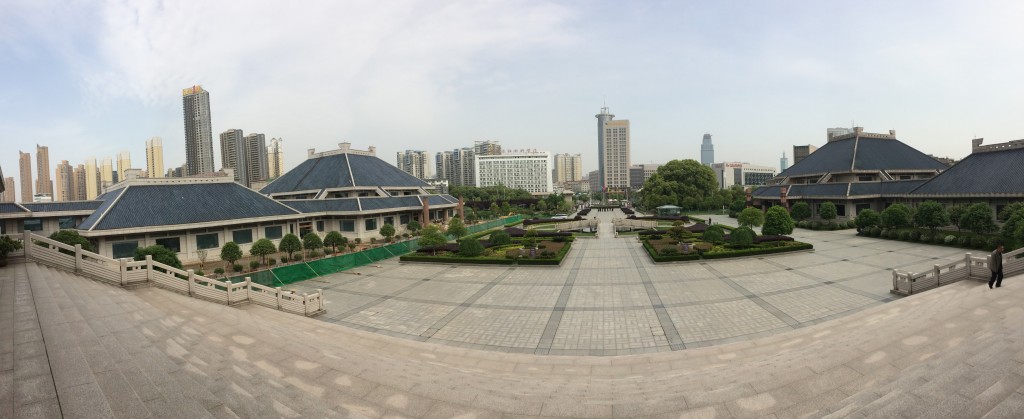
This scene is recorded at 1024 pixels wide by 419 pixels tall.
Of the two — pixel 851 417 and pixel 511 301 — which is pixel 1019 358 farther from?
pixel 511 301

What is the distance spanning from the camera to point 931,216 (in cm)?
2677

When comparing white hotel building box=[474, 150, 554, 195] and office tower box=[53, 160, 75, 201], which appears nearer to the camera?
office tower box=[53, 160, 75, 201]

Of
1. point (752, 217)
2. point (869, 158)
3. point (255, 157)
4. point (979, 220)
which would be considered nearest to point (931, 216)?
point (979, 220)

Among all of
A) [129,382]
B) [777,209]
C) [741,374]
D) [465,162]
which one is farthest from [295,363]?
[465,162]

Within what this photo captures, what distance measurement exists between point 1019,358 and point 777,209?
24.5 meters

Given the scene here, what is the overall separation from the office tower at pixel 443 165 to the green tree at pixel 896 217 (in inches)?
6208

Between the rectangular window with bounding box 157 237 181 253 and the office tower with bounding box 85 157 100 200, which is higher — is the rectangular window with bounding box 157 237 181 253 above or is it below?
below

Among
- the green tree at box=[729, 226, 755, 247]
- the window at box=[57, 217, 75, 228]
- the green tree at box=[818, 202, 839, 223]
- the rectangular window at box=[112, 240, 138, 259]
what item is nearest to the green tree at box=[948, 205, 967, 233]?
the green tree at box=[818, 202, 839, 223]

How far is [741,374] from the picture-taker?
25.5ft

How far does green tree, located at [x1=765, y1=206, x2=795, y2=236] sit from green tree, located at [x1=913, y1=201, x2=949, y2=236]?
8.01 meters

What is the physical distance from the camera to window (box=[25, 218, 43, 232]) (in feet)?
112

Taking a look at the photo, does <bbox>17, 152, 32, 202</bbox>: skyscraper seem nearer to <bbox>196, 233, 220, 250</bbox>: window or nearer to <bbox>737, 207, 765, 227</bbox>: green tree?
<bbox>196, 233, 220, 250</bbox>: window

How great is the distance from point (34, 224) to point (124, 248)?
1897 centimetres

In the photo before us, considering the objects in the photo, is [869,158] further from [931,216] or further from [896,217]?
[931,216]
